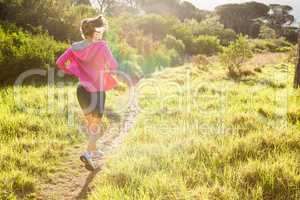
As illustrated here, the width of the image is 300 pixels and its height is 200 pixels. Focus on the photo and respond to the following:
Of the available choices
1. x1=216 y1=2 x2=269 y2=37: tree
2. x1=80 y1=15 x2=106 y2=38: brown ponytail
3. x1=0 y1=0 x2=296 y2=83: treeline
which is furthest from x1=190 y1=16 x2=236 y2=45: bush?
x1=80 y1=15 x2=106 y2=38: brown ponytail

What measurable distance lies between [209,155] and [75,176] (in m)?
1.75

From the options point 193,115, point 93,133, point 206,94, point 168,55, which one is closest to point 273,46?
point 168,55

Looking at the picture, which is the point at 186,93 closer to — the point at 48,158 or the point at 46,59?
the point at 46,59

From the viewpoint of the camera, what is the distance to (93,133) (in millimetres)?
5129

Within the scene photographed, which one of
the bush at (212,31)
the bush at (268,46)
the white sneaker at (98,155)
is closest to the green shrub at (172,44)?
the bush at (212,31)

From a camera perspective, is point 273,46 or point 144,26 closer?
point 144,26

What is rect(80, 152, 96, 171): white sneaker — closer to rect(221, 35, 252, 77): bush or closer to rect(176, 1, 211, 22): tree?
rect(221, 35, 252, 77): bush

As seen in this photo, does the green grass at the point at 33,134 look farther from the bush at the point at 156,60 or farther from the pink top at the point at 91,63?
the bush at the point at 156,60

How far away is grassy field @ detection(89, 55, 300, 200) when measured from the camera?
3.99m

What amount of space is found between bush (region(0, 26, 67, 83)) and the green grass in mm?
1132

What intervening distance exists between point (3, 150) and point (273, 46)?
39.2 metres

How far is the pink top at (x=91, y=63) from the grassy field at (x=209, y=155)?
1.06 metres

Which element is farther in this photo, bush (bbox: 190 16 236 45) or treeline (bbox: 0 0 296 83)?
bush (bbox: 190 16 236 45)

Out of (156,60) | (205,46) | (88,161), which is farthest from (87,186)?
(205,46)
